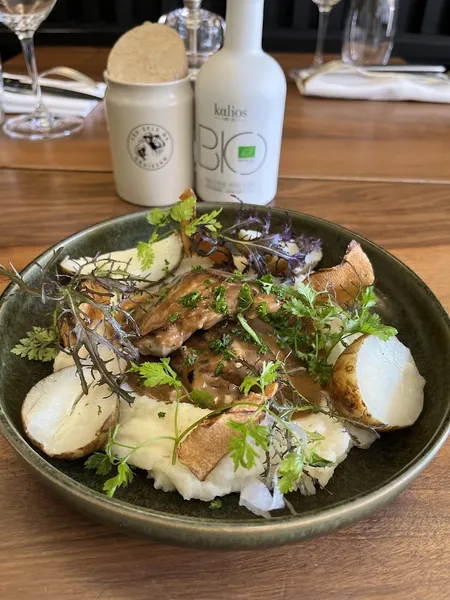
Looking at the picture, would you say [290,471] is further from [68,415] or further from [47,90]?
[47,90]

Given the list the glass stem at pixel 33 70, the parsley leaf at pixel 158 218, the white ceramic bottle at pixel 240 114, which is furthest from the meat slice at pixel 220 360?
the glass stem at pixel 33 70

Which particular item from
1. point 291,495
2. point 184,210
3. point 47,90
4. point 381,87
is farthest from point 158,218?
point 381,87

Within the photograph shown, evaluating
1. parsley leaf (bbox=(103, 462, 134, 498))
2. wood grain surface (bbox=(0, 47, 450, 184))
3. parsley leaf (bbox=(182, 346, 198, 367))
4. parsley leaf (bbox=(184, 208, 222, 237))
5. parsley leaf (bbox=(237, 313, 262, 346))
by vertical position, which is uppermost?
parsley leaf (bbox=(184, 208, 222, 237))

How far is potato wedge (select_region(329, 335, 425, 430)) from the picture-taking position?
38.8 inches

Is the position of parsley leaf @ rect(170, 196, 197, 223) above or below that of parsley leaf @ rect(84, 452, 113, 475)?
above

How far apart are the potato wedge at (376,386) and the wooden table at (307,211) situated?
0.42ft

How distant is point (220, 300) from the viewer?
108cm

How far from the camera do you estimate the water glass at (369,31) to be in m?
3.06

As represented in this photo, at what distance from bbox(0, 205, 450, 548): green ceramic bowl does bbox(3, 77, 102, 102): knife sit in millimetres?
1480

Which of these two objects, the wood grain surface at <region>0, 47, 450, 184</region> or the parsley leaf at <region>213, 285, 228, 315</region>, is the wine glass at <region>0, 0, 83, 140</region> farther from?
the parsley leaf at <region>213, 285, 228, 315</region>

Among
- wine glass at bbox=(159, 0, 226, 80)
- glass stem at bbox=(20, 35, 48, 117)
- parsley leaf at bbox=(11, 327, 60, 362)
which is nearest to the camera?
parsley leaf at bbox=(11, 327, 60, 362)

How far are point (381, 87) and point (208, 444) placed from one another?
250 cm

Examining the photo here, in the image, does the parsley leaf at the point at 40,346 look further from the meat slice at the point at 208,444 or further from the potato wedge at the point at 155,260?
the meat slice at the point at 208,444

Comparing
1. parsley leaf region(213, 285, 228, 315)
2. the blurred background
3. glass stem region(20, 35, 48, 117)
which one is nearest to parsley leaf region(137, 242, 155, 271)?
parsley leaf region(213, 285, 228, 315)
